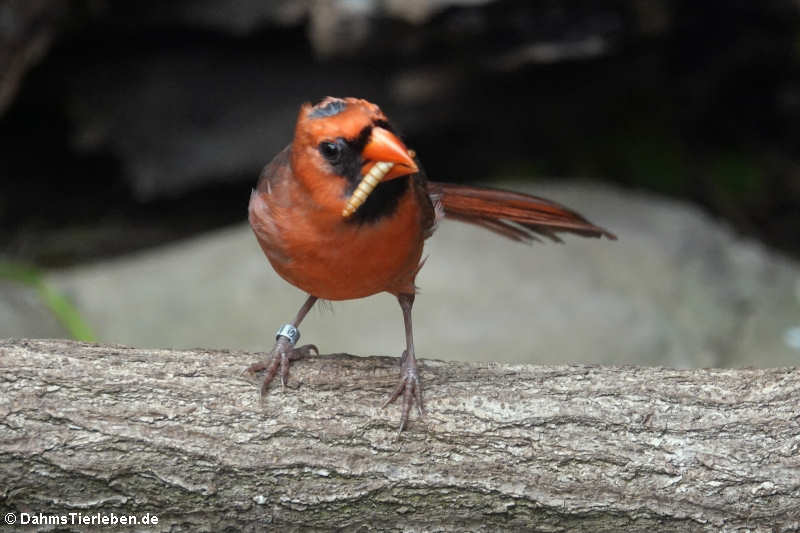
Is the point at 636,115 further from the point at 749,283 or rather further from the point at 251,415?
the point at 251,415

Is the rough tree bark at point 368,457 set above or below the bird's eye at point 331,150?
below

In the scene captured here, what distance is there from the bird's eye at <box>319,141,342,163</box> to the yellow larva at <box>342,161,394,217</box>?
0.28ft

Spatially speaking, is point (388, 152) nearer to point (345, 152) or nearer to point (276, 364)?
point (345, 152)

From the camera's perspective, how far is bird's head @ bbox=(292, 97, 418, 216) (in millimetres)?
2361

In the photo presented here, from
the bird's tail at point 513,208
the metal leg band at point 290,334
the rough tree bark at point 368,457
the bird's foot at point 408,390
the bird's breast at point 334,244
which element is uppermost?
the bird's tail at point 513,208

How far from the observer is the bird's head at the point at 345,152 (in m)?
2.36

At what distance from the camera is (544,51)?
492 cm

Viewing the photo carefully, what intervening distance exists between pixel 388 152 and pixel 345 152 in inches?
4.9

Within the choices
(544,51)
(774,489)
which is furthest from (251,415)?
(544,51)

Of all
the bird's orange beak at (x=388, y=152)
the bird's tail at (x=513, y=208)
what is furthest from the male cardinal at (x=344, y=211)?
the bird's tail at (x=513, y=208)

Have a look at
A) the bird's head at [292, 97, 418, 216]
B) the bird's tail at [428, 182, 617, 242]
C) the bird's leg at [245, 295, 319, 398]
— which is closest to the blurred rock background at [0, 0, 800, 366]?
the bird's tail at [428, 182, 617, 242]

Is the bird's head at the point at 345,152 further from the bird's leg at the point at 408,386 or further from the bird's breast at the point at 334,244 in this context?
the bird's leg at the point at 408,386

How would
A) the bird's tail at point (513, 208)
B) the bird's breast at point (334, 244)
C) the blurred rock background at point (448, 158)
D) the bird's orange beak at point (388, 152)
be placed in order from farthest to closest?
1. the blurred rock background at point (448, 158)
2. the bird's tail at point (513, 208)
3. the bird's breast at point (334, 244)
4. the bird's orange beak at point (388, 152)

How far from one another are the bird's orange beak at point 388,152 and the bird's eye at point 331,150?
6 cm
